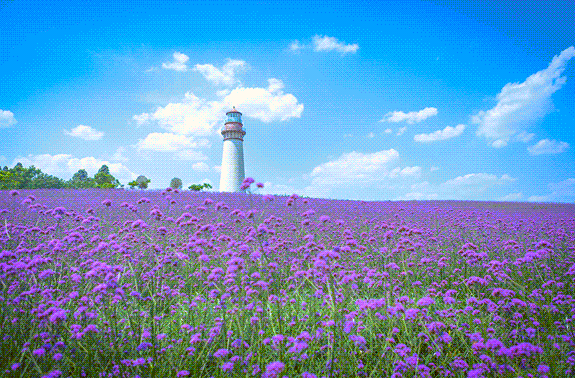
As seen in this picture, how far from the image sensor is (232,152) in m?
29.0

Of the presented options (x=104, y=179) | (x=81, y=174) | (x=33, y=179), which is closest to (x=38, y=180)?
(x=33, y=179)

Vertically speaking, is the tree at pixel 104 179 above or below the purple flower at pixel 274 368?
above

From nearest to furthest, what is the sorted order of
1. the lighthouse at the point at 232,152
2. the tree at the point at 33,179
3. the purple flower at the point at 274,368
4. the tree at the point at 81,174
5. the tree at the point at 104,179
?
the purple flower at the point at 274,368 → the lighthouse at the point at 232,152 → the tree at the point at 33,179 → the tree at the point at 104,179 → the tree at the point at 81,174

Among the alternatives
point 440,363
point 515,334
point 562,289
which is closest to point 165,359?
point 440,363

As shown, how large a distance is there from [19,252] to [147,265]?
4.61 feet

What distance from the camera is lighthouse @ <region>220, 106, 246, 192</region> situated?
28.2 m

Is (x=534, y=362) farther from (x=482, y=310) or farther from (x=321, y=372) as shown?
(x=321, y=372)

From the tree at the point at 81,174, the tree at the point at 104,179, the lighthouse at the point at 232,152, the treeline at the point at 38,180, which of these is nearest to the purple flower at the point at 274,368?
the lighthouse at the point at 232,152

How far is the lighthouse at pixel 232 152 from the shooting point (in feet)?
92.4

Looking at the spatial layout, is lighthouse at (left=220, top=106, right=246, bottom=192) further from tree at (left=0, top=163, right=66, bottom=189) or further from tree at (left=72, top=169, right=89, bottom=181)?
tree at (left=72, top=169, right=89, bottom=181)

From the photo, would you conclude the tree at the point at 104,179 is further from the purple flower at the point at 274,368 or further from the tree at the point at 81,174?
the purple flower at the point at 274,368

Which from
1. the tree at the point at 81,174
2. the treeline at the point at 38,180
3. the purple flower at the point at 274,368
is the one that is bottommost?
the purple flower at the point at 274,368

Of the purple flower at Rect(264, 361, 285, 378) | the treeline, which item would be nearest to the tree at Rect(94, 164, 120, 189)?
the treeline

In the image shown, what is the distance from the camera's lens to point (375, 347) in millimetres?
2604
